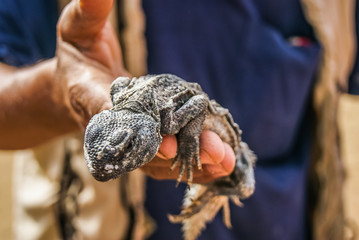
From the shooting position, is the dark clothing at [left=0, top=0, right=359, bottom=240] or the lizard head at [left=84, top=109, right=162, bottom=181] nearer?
the lizard head at [left=84, top=109, right=162, bottom=181]

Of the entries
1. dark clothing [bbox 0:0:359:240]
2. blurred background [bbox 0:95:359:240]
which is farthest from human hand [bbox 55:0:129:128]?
blurred background [bbox 0:95:359:240]

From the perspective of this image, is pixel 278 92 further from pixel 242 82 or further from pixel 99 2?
pixel 99 2

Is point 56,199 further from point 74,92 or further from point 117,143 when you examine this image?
point 117,143

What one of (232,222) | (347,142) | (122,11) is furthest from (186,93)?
(347,142)

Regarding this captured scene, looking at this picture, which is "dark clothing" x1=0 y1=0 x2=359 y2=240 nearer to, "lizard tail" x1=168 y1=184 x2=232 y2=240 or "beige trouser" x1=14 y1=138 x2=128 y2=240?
"beige trouser" x1=14 y1=138 x2=128 y2=240

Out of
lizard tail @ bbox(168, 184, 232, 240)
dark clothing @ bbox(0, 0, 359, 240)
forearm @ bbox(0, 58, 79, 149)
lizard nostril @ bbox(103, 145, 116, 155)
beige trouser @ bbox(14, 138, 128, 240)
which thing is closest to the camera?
lizard nostril @ bbox(103, 145, 116, 155)

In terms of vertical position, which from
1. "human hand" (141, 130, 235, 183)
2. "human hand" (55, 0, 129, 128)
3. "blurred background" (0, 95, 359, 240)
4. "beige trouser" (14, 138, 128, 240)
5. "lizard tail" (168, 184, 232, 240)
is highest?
"human hand" (55, 0, 129, 128)

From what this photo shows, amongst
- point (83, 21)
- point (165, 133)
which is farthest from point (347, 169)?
point (83, 21)
